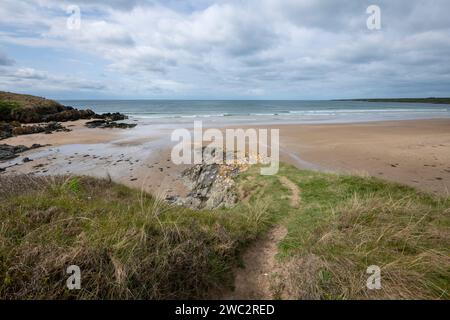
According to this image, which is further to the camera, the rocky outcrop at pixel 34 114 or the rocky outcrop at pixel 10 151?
the rocky outcrop at pixel 34 114

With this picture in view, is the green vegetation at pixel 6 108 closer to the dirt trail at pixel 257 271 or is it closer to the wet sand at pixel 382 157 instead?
the wet sand at pixel 382 157

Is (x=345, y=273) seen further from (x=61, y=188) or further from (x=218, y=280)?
(x=61, y=188)

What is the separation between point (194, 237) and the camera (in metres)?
4.34

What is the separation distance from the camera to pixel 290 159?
48.0 ft

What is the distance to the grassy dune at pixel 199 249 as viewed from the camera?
131 inches

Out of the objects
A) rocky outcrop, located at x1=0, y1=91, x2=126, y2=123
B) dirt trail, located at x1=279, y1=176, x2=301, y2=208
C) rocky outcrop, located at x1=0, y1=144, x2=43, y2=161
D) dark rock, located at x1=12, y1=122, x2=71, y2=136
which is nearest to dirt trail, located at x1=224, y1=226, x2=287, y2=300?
dirt trail, located at x1=279, y1=176, x2=301, y2=208

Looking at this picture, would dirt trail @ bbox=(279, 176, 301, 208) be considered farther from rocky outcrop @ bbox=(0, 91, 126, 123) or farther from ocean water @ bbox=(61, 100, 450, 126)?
rocky outcrop @ bbox=(0, 91, 126, 123)

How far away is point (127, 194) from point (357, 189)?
20.8ft

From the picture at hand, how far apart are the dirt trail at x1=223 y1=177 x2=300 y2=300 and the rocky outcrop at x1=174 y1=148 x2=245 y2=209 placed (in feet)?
11.1

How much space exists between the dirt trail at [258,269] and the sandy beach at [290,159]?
5419 millimetres

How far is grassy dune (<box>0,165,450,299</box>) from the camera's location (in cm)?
332

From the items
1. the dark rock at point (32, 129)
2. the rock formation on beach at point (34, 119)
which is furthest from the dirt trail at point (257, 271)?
the dark rock at point (32, 129)

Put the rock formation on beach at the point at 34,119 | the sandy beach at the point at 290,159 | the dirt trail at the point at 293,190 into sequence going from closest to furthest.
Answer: the dirt trail at the point at 293,190
the sandy beach at the point at 290,159
the rock formation on beach at the point at 34,119
